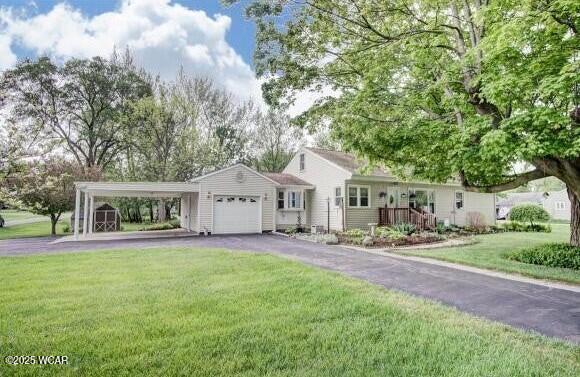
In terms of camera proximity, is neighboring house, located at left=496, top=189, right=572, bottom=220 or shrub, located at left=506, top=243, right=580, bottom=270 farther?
neighboring house, located at left=496, top=189, right=572, bottom=220


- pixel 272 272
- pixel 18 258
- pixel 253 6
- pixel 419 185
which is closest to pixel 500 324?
pixel 272 272

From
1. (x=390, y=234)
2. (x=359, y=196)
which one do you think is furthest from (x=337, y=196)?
(x=390, y=234)

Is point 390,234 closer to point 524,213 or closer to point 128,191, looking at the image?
point 128,191

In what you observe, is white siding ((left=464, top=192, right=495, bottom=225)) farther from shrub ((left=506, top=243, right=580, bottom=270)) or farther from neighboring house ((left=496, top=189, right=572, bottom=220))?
neighboring house ((left=496, top=189, right=572, bottom=220))

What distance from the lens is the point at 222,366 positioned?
3174 mm

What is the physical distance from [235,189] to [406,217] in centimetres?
986

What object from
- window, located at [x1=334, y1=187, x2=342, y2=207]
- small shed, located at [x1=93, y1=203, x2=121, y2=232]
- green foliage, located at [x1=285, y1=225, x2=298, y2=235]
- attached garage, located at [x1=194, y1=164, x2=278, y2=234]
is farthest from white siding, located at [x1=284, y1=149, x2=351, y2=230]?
small shed, located at [x1=93, y1=203, x2=121, y2=232]

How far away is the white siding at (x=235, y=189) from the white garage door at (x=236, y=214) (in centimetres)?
29

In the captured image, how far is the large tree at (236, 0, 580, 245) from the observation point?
666cm

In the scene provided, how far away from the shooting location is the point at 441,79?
8.38m

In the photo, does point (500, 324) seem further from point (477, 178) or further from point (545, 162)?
point (477, 178)

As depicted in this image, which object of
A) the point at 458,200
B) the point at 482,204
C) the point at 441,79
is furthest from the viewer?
the point at 482,204

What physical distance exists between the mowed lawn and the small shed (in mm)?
15530

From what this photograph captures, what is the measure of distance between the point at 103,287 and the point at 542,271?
9707 millimetres
